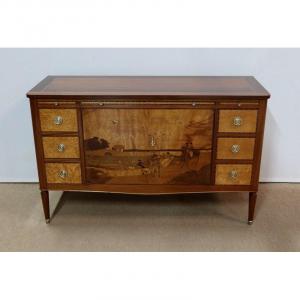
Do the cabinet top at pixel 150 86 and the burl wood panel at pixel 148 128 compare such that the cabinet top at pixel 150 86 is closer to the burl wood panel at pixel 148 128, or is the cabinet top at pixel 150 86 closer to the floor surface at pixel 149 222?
the burl wood panel at pixel 148 128

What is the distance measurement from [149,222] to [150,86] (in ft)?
2.68

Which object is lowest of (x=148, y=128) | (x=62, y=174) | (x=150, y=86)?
(x=62, y=174)

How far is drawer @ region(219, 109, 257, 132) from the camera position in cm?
210

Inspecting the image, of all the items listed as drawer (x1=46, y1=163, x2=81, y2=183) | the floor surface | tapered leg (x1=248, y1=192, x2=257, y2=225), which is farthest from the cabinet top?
the floor surface

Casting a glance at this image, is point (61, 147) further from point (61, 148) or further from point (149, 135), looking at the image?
point (149, 135)

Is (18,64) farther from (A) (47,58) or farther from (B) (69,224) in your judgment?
(B) (69,224)

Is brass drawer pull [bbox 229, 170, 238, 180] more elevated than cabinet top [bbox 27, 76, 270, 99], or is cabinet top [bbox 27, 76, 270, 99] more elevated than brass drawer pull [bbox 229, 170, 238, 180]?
cabinet top [bbox 27, 76, 270, 99]

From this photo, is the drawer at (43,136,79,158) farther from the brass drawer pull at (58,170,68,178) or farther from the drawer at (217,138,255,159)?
the drawer at (217,138,255,159)

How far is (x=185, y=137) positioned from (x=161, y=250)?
0.63 metres

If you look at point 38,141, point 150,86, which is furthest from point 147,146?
point 38,141

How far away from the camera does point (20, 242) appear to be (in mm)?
2232

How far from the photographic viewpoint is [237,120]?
2.11 m

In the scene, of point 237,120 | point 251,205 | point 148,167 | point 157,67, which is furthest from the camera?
point 157,67

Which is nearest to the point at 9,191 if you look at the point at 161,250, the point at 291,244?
the point at 161,250
